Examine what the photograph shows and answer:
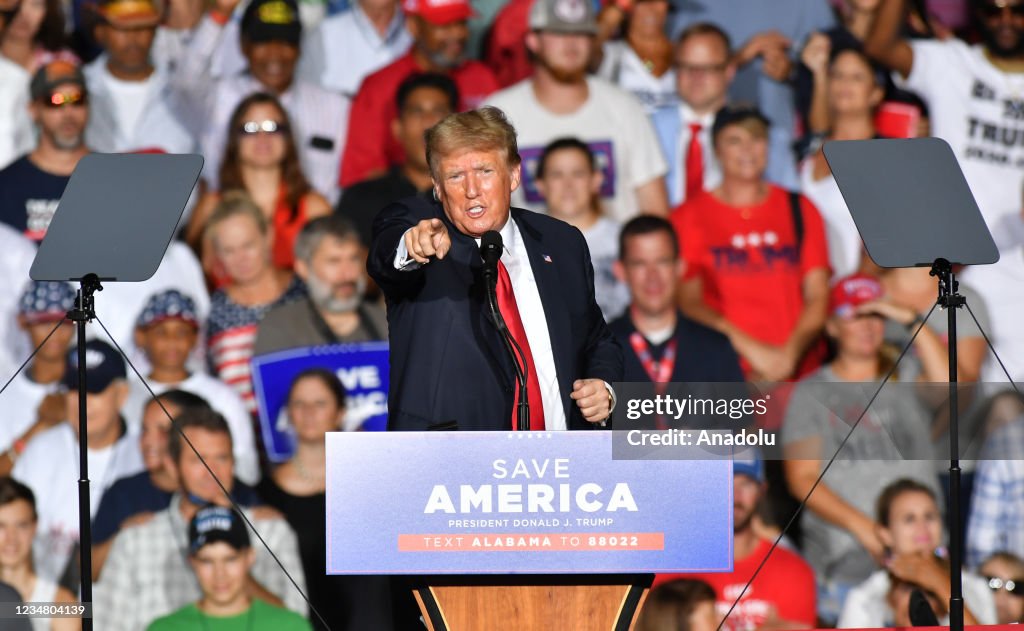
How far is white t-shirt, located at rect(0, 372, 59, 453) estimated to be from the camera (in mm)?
5133

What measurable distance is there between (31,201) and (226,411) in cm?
111

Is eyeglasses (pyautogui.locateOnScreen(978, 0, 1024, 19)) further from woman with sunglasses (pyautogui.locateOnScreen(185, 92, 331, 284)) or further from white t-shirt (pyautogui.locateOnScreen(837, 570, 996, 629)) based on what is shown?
woman with sunglasses (pyautogui.locateOnScreen(185, 92, 331, 284))

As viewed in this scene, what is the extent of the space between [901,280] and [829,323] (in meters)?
0.34

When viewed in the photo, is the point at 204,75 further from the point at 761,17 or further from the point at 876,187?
the point at 876,187

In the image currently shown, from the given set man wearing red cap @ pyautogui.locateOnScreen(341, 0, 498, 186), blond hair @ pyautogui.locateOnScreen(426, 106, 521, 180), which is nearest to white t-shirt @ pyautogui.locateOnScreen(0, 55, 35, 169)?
man wearing red cap @ pyautogui.locateOnScreen(341, 0, 498, 186)

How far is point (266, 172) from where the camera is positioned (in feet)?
17.6

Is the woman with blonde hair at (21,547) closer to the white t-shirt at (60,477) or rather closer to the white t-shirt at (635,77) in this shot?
the white t-shirt at (60,477)

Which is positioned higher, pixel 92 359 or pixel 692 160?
pixel 692 160

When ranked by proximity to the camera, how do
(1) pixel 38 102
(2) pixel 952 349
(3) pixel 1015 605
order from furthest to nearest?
(1) pixel 38 102, (3) pixel 1015 605, (2) pixel 952 349

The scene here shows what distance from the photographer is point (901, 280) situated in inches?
212

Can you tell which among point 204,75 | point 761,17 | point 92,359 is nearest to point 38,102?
point 204,75

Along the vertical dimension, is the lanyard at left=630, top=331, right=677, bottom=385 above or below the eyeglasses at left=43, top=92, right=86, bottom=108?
below

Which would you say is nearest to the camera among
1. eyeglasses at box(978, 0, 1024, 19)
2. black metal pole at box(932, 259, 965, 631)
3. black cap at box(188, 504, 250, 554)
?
black metal pole at box(932, 259, 965, 631)

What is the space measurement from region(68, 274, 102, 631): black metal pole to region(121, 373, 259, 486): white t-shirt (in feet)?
7.58
